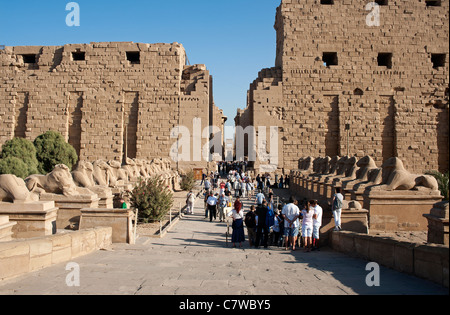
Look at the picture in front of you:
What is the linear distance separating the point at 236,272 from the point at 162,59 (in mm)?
20673

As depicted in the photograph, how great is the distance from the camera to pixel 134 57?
82.9 feet

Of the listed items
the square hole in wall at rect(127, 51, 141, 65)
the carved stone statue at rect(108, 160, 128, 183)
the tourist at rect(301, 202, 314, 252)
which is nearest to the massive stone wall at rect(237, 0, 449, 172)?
the square hole in wall at rect(127, 51, 141, 65)

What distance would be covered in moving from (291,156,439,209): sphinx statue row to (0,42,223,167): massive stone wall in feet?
35.4

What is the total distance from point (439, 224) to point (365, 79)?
1964 centimetres

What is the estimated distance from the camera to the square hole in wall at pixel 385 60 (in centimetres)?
2317

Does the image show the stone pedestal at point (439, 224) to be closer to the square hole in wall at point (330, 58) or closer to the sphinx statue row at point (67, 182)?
the sphinx statue row at point (67, 182)

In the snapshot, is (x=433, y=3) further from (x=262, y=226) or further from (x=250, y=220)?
(x=250, y=220)

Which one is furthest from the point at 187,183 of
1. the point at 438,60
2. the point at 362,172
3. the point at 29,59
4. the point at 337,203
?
the point at 438,60

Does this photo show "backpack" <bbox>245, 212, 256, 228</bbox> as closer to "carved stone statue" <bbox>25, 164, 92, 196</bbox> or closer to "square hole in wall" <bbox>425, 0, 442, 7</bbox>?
"carved stone statue" <bbox>25, 164, 92, 196</bbox>

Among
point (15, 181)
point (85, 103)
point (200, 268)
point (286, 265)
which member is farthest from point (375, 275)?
point (85, 103)

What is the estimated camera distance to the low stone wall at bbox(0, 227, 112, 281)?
12.9ft

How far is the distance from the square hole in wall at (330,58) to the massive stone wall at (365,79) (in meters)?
0.23

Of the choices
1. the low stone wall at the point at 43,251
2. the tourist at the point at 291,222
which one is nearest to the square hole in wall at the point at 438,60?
the tourist at the point at 291,222
